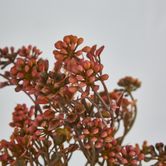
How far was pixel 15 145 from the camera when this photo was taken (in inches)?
29.1

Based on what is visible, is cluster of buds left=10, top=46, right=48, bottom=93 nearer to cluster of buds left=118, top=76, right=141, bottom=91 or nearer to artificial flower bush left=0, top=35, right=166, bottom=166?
artificial flower bush left=0, top=35, right=166, bottom=166

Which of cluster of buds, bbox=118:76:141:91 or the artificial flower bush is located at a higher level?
cluster of buds, bbox=118:76:141:91

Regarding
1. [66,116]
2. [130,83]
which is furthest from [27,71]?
[130,83]

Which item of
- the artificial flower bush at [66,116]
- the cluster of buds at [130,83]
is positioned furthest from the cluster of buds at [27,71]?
the cluster of buds at [130,83]

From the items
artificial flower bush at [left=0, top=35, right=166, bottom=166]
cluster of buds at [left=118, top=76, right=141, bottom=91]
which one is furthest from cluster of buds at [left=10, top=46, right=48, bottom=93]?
cluster of buds at [left=118, top=76, right=141, bottom=91]

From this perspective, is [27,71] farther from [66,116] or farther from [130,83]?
[130,83]

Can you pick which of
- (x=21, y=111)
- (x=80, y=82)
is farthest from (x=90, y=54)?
(x=21, y=111)

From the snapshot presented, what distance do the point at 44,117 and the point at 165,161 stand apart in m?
0.26

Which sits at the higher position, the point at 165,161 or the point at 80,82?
the point at 80,82

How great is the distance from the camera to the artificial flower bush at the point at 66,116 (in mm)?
672

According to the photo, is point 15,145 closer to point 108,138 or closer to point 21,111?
point 21,111

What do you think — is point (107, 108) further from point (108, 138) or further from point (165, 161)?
point (165, 161)

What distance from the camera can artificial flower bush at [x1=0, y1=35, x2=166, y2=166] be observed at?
2.21ft

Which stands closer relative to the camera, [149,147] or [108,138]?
[108,138]
